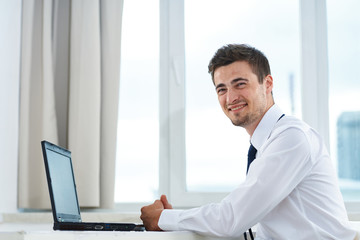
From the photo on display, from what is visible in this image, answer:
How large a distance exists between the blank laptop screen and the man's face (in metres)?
0.66

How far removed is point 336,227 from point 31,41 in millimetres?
1766

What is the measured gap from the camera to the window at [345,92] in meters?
2.62

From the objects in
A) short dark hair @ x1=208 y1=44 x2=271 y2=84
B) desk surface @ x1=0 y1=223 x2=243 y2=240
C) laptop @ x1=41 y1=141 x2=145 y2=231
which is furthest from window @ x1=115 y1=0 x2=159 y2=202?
desk surface @ x1=0 y1=223 x2=243 y2=240

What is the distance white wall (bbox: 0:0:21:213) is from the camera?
228 cm

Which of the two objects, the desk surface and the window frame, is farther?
the window frame

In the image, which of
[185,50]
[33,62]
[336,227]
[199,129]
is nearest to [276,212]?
[336,227]

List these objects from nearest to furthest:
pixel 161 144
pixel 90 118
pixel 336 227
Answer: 1. pixel 336 227
2. pixel 90 118
3. pixel 161 144

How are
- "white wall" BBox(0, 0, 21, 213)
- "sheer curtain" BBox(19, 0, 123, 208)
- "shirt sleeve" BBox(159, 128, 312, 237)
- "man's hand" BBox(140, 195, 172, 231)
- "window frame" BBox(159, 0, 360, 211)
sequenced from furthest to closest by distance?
"window frame" BBox(159, 0, 360, 211), "sheer curtain" BBox(19, 0, 123, 208), "white wall" BBox(0, 0, 21, 213), "man's hand" BBox(140, 195, 172, 231), "shirt sleeve" BBox(159, 128, 312, 237)

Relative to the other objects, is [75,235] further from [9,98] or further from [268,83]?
[9,98]

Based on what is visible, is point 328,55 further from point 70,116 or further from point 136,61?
point 70,116

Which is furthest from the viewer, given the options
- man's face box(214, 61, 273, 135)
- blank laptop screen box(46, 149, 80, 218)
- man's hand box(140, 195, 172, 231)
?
man's face box(214, 61, 273, 135)

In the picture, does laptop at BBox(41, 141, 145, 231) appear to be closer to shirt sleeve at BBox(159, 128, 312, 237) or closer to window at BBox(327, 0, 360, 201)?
shirt sleeve at BBox(159, 128, 312, 237)

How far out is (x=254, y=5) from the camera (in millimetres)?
2729

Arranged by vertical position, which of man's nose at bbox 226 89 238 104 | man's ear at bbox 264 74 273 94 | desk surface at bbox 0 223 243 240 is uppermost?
man's ear at bbox 264 74 273 94
